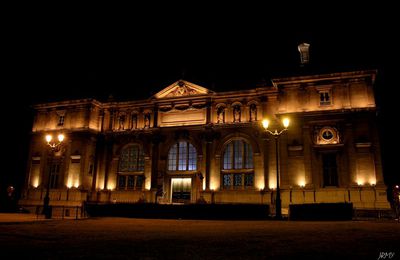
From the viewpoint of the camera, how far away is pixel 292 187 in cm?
2977

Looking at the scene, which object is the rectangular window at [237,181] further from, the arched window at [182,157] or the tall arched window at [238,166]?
the arched window at [182,157]

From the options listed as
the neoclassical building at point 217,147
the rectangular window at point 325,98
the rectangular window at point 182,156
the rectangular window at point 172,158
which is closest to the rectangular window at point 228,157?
the neoclassical building at point 217,147

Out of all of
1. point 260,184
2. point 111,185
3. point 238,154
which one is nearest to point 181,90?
point 238,154

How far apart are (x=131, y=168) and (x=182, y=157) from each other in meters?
6.13

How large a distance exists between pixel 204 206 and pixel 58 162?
2290cm

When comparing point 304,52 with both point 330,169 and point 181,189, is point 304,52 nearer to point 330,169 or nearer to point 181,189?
point 330,169

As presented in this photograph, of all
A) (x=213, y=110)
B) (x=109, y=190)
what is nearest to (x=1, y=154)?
(x=109, y=190)

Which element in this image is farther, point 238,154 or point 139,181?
point 139,181

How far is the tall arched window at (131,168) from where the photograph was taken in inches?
1464

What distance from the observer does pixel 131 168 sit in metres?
38.0

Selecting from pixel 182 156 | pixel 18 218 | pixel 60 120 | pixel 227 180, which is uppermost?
pixel 60 120

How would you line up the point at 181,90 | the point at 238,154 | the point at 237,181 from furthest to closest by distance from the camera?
the point at 181,90
the point at 238,154
the point at 237,181

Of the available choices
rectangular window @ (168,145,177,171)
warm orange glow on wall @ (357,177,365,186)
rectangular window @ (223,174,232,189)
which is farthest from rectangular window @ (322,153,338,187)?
rectangular window @ (168,145,177,171)

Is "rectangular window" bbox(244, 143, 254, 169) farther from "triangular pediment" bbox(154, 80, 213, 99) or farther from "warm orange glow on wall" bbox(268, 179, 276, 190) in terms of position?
"triangular pediment" bbox(154, 80, 213, 99)
